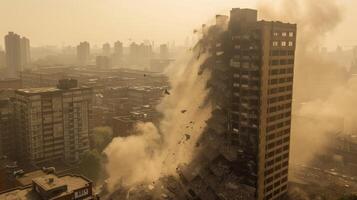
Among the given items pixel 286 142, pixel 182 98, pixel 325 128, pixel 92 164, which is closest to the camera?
pixel 286 142

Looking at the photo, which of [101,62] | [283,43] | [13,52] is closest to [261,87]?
[283,43]

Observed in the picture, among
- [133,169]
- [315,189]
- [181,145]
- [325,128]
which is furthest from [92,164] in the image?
[325,128]

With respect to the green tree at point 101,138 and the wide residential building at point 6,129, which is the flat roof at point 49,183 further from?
the green tree at point 101,138

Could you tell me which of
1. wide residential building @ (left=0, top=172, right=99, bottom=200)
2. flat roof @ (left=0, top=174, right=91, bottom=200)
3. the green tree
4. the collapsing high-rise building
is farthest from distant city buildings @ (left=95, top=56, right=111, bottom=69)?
wide residential building @ (left=0, top=172, right=99, bottom=200)

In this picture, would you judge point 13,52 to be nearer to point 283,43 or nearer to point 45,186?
point 45,186

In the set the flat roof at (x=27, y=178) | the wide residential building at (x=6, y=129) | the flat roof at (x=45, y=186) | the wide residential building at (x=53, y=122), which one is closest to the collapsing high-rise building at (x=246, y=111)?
the flat roof at (x=45, y=186)

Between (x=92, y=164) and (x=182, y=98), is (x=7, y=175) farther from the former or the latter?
(x=182, y=98)
